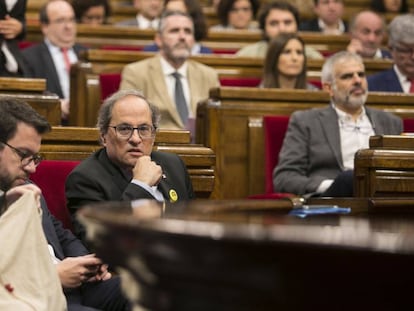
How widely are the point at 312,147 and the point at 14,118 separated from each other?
1.83 metres

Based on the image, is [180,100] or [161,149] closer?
[161,149]

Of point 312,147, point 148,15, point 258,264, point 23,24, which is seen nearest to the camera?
point 258,264

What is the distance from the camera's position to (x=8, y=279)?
2.08 meters

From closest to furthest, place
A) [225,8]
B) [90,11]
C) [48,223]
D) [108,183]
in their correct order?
[48,223]
[108,183]
[90,11]
[225,8]

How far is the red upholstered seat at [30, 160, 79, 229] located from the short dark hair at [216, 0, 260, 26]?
3.65 meters

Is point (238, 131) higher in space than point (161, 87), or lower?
lower

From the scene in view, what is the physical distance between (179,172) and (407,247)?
80.1 inches

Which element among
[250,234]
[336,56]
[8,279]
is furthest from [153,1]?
[250,234]

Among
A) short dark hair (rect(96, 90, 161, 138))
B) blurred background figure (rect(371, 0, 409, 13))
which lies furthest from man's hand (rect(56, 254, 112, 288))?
blurred background figure (rect(371, 0, 409, 13))

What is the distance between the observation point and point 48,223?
2.72 m

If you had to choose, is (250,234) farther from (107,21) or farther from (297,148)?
(107,21)

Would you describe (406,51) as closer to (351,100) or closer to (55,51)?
(351,100)

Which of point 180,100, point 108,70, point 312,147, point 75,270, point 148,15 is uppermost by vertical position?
point 148,15

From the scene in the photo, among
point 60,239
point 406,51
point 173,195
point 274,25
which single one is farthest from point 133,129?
point 274,25
